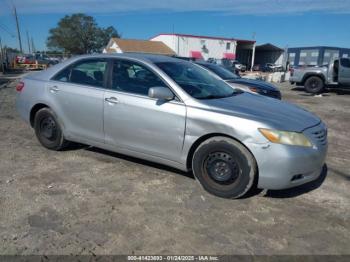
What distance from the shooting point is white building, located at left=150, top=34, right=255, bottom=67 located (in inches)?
2103

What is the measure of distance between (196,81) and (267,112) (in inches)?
43.6

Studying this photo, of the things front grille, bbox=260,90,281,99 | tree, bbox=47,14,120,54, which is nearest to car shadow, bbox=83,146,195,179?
front grille, bbox=260,90,281,99

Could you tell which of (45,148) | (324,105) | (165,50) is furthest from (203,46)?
(45,148)

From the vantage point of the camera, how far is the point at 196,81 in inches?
180

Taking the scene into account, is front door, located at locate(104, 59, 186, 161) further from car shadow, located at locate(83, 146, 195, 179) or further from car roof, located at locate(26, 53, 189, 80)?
car shadow, located at locate(83, 146, 195, 179)

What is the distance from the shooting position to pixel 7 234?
3.07 meters

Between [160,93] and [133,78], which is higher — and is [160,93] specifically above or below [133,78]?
below

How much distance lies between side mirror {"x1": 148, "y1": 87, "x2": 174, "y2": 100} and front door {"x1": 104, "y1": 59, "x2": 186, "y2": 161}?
85 mm

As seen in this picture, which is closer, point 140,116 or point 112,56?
point 140,116

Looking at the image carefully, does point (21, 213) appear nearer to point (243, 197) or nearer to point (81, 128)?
point (81, 128)

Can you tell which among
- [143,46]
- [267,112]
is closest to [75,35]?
[143,46]

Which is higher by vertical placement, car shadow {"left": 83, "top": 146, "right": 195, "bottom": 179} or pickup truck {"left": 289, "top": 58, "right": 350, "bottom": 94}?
pickup truck {"left": 289, "top": 58, "right": 350, "bottom": 94}

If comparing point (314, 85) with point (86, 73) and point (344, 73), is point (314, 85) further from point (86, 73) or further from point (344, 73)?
point (86, 73)

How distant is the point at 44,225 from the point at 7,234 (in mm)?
321
